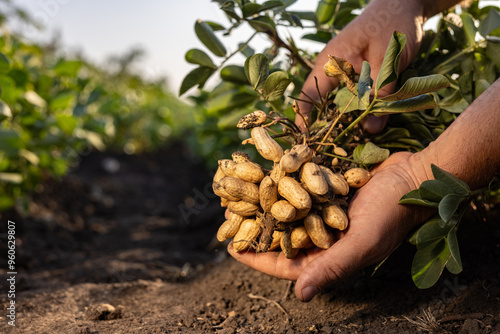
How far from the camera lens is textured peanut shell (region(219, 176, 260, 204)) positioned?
122cm

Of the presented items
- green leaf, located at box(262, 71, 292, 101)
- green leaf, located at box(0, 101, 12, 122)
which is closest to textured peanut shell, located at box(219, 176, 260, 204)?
green leaf, located at box(262, 71, 292, 101)

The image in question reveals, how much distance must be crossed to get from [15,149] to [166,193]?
3.36 meters

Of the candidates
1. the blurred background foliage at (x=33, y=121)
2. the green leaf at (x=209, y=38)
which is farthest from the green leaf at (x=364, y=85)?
the blurred background foliage at (x=33, y=121)

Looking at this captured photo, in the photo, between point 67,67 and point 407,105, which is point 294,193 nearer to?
point 407,105

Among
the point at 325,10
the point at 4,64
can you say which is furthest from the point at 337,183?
the point at 4,64

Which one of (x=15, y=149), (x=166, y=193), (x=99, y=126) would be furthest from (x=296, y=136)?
(x=166, y=193)

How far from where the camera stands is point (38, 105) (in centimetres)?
300

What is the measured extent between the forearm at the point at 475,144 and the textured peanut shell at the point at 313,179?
14.3 inches

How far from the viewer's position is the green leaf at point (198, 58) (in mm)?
1583

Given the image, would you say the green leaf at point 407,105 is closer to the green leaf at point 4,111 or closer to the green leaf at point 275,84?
the green leaf at point 275,84

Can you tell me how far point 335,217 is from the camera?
1194 mm

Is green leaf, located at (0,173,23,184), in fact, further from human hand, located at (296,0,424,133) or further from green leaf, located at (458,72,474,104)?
green leaf, located at (458,72,474,104)

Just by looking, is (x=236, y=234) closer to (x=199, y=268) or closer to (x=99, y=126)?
(x=199, y=268)

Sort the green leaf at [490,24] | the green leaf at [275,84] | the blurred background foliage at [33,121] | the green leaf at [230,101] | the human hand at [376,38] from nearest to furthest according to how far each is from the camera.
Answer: the green leaf at [275,84] < the human hand at [376,38] < the green leaf at [490,24] < the green leaf at [230,101] < the blurred background foliage at [33,121]
